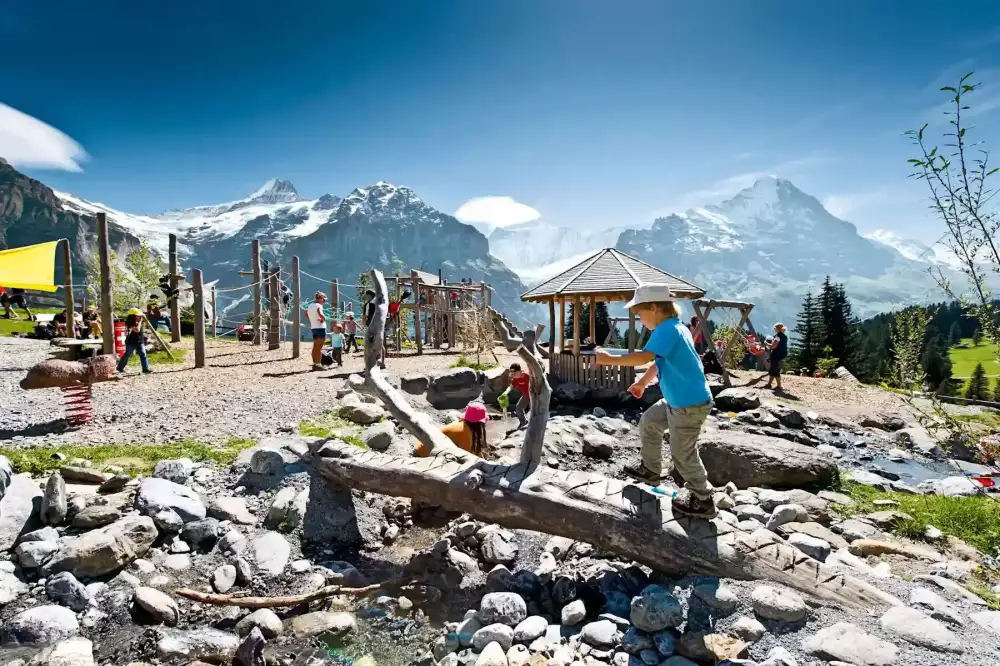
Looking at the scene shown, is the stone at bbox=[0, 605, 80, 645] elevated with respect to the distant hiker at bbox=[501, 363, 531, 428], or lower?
lower

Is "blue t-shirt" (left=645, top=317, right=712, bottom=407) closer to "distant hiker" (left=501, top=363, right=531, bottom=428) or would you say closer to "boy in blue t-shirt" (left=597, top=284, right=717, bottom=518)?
"boy in blue t-shirt" (left=597, top=284, right=717, bottom=518)

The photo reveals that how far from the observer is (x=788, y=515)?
17.8 ft

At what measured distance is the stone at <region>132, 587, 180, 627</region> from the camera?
12.1 ft

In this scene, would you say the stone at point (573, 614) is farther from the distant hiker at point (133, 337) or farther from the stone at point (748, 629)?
the distant hiker at point (133, 337)

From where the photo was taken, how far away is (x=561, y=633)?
362cm

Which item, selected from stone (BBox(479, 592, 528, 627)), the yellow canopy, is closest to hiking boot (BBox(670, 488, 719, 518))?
stone (BBox(479, 592, 528, 627))

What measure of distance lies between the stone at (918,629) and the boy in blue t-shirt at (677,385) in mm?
1125

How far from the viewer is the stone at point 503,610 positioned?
376 cm

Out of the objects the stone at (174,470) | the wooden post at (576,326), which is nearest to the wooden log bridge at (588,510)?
the stone at (174,470)

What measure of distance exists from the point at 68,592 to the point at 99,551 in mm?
306

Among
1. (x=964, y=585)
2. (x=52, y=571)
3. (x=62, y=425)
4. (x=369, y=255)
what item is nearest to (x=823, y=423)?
(x=964, y=585)

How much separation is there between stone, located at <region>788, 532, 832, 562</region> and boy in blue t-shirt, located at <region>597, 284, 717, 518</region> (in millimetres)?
1367

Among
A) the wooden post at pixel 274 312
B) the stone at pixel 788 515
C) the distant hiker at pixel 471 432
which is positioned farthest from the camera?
the wooden post at pixel 274 312

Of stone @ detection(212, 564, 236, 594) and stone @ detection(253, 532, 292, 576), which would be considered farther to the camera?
stone @ detection(253, 532, 292, 576)
